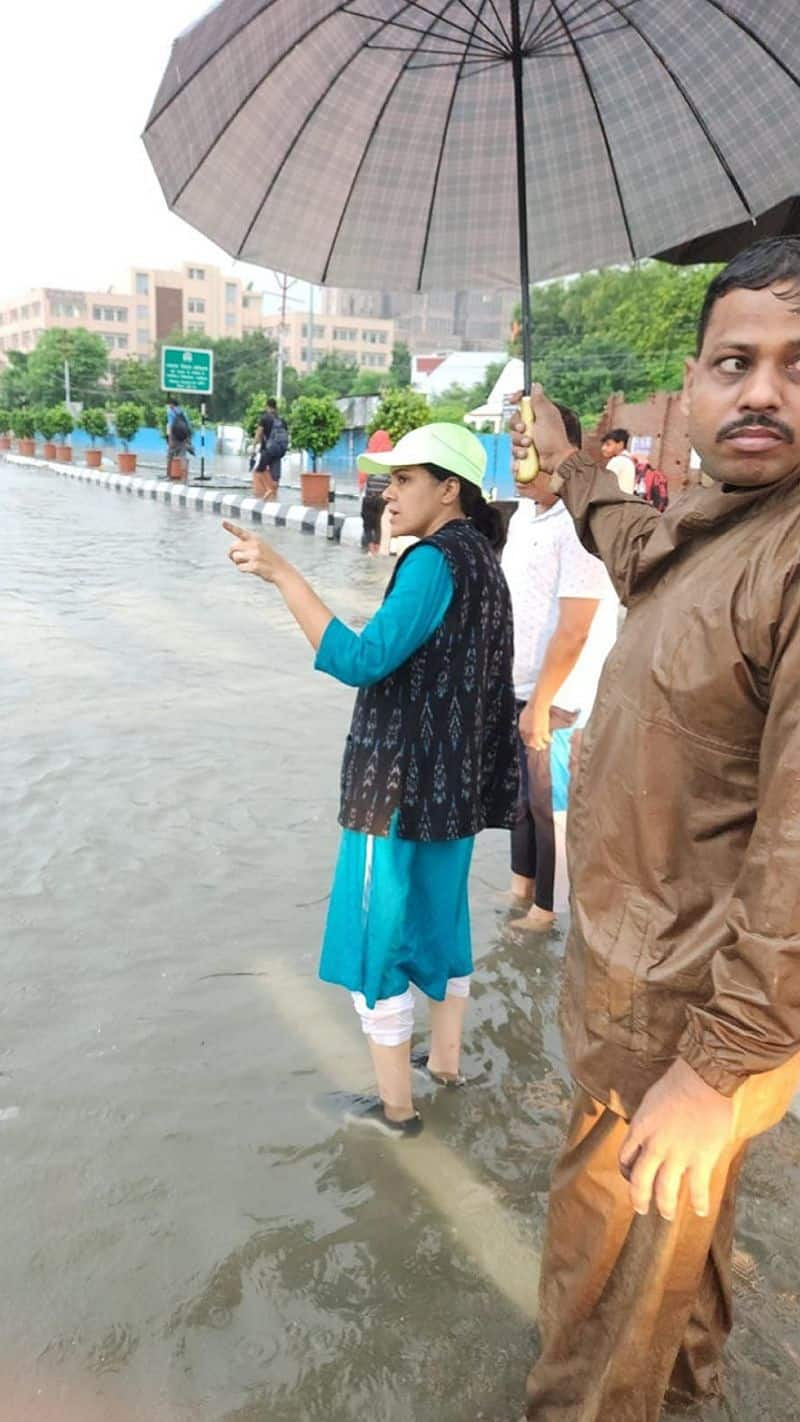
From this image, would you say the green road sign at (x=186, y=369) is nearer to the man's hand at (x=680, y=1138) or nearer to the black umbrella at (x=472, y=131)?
the black umbrella at (x=472, y=131)

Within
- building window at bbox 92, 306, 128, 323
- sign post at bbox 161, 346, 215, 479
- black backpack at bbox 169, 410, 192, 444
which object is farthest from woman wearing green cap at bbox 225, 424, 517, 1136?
building window at bbox 92, 306, 128, 323

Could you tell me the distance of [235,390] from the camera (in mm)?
68125

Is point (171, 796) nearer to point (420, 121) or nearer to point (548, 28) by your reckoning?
point (420, 121)

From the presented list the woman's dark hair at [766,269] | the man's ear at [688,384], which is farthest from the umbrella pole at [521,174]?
the woman's dark hair at [766,269]

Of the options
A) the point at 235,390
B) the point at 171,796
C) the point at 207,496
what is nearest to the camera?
the point at 171,796

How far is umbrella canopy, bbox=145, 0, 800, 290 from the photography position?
2.38 meters

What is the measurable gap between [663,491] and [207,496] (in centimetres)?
839

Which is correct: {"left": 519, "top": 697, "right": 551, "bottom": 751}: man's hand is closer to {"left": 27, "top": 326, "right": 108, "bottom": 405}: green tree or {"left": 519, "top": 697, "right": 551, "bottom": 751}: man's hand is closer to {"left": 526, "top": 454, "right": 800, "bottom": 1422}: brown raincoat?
{"left": 526, "top": 454, "right": 800, "bottom": 1422}: brown raincoat

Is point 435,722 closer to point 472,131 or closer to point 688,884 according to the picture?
point 688,884

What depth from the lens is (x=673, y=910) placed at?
1254 mm

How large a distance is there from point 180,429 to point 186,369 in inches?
255

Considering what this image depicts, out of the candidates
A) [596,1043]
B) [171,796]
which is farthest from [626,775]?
[171,796]

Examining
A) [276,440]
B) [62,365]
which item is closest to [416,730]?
[276,440]

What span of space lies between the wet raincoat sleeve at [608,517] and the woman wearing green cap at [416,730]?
0.34 metres
